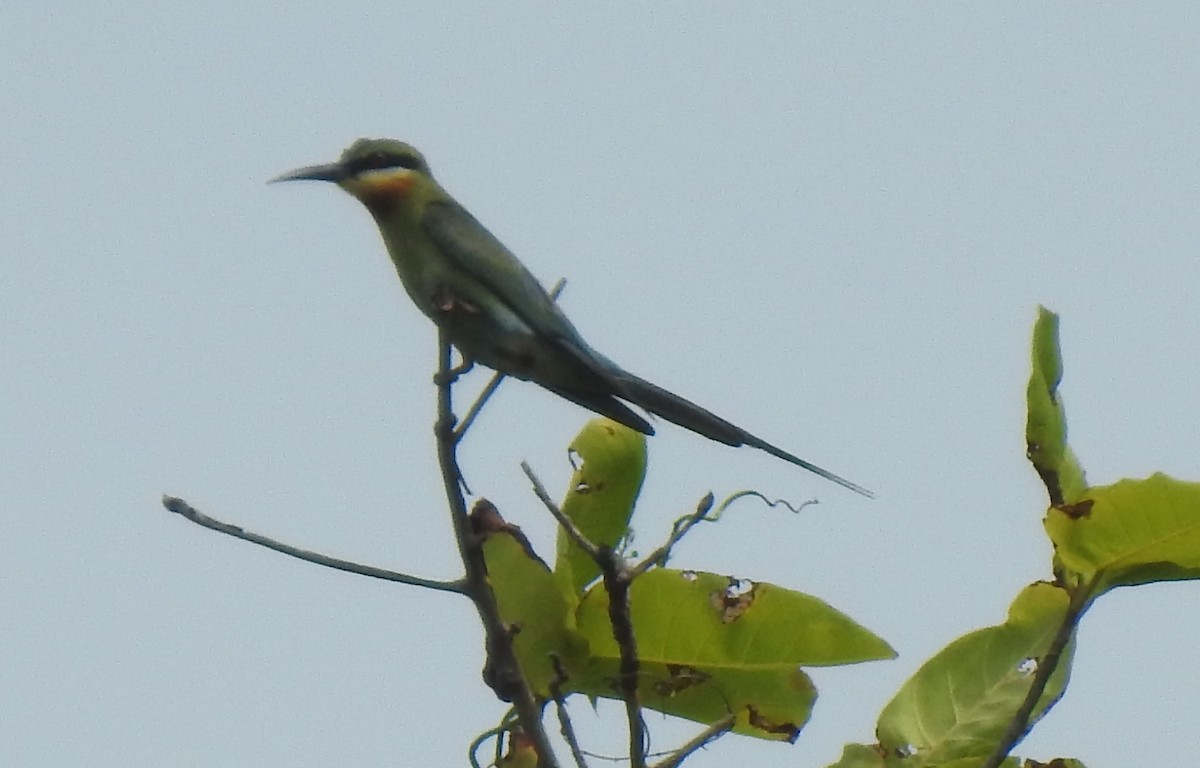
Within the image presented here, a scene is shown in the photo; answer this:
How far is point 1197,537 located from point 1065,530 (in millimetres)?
174

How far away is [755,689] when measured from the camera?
2.31 m

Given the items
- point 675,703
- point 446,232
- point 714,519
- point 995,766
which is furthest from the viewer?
point 446,232

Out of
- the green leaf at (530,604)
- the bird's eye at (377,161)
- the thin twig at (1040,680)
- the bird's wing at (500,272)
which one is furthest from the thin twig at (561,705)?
the bird's eye at (377,161)

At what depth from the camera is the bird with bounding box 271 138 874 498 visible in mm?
3035

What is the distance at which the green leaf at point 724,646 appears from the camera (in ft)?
7.17

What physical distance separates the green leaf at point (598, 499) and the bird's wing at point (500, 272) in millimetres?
788

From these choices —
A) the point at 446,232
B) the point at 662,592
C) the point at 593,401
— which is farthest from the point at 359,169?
the point at 662,592

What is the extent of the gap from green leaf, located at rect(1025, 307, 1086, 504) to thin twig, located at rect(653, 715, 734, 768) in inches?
22.4

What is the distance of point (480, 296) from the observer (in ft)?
11.1

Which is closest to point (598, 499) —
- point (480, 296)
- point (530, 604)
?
point (530, 604)

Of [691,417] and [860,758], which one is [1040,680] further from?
[691,417]

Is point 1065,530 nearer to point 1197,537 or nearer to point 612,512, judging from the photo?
point 1197,537

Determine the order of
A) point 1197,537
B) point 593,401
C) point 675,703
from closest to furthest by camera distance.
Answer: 1. point 1197,537
2. point 675,703
3. point 593,401

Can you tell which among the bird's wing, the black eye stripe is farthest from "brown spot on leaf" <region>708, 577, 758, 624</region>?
the black eye stripe
